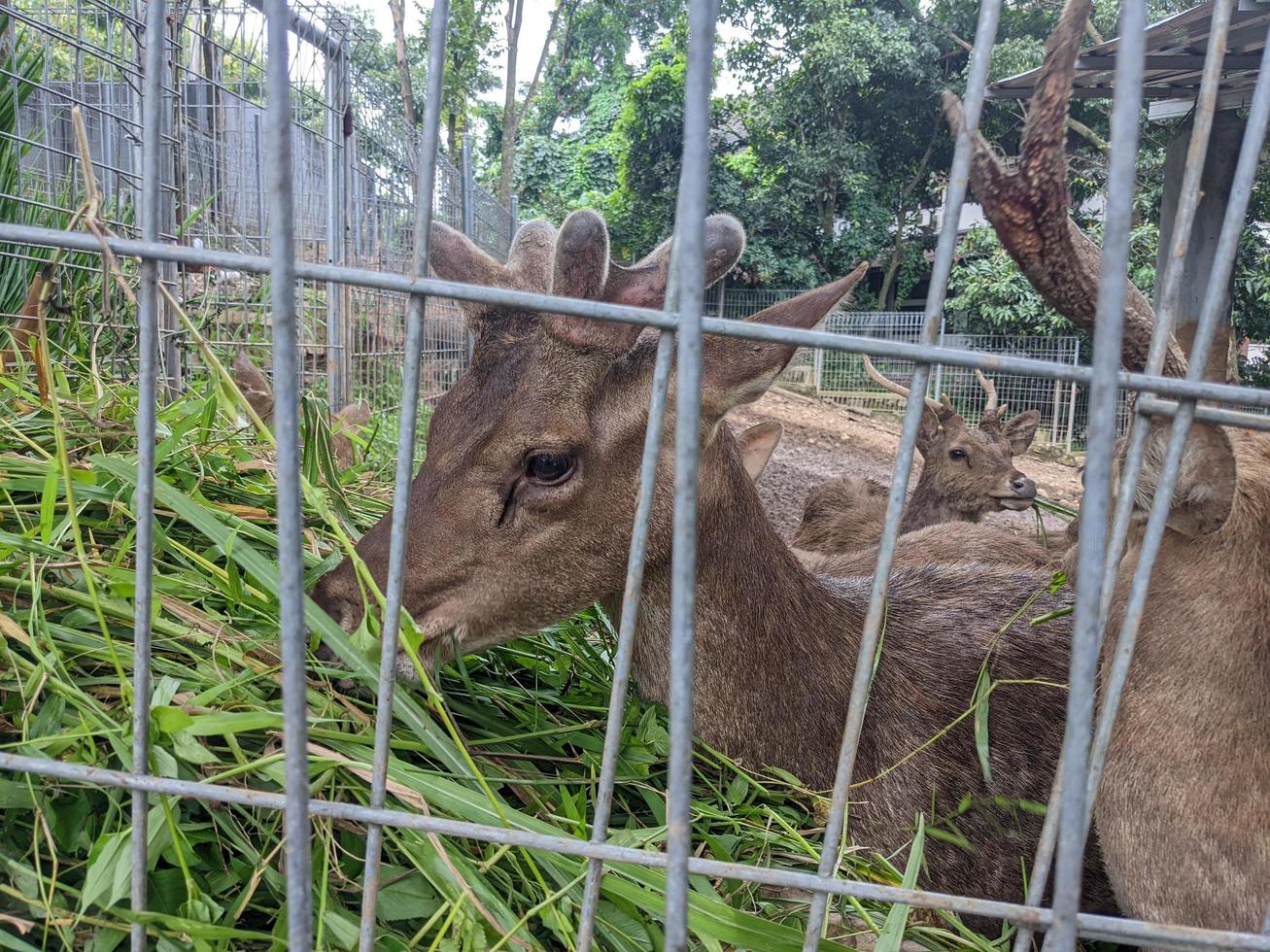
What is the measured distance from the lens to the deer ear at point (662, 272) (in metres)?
2.84

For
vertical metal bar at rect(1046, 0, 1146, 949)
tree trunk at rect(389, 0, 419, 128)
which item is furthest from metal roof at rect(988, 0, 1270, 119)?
tree trunk at rect(389, 0, 419, 128)

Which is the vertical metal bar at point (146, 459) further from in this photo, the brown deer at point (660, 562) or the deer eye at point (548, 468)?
the deer eye at point (548, 468)

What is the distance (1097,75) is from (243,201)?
767 cm

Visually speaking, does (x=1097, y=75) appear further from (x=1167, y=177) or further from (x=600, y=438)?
(x=600, y=438)

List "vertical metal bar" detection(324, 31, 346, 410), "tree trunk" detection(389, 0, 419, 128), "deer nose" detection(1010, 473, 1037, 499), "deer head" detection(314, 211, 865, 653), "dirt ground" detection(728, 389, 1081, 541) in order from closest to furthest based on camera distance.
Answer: "deer head" detection(314, 211, 865, 653) < "vertical metal bar" detection(324, 31, 346, 410) < "deer nose" detection(1010, 473, 1037, 499) < "dirt ground" detection(728, 389, 1081, 541) < "tree trunk" detection(389, 0, 419, 128)

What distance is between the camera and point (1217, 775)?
6.77ft

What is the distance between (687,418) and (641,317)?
0.19m

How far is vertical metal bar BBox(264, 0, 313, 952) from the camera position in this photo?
1.27m

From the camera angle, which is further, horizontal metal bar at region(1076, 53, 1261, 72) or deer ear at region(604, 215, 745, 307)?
horizontal metal bar at region(1076, 53, 1261, 72)

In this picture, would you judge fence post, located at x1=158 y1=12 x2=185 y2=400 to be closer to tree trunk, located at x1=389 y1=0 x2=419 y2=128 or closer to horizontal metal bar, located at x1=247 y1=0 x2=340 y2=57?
horizontal metal bar, located at x1=247 y1=0 x2=340 y2=57

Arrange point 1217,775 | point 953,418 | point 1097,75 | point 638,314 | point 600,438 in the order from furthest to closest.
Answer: point 953,418, point 1097,75, point 600,438, point 1217,775, point 638,314


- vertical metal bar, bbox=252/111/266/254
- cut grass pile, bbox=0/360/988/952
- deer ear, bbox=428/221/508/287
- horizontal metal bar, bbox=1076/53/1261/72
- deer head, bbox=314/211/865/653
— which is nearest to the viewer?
cut grass pile, bbox=0/360/988/952

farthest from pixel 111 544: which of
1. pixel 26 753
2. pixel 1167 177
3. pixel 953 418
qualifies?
pixel 953 418

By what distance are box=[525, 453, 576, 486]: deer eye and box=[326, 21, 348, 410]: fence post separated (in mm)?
5931
